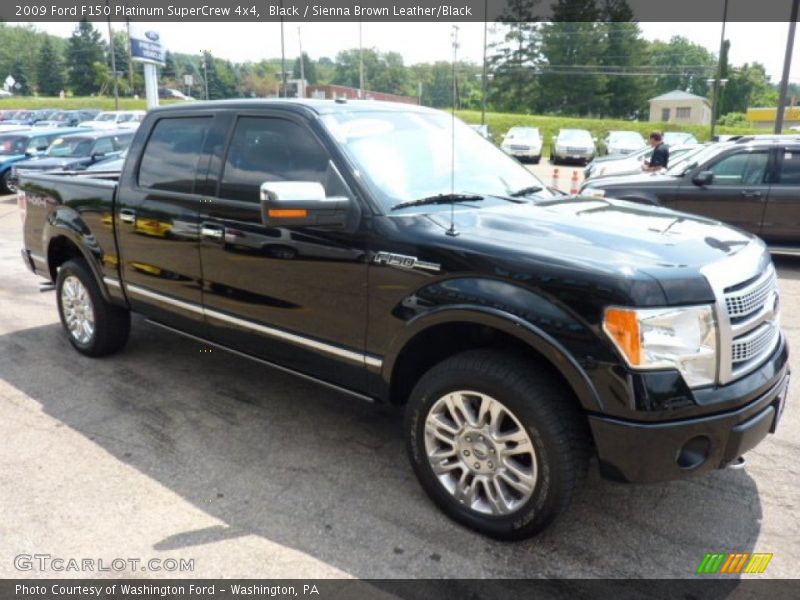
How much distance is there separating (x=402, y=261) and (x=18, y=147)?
18.4 metres

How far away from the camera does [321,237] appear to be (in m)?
3.32

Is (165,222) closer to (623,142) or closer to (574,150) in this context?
(574,150)

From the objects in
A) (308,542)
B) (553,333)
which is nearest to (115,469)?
(308,542)

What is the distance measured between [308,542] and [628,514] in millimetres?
1478

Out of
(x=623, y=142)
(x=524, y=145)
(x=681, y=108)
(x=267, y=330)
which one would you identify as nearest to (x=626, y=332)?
(x=267, y=330)

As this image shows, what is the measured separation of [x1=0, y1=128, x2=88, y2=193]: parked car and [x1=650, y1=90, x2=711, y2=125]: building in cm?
6057

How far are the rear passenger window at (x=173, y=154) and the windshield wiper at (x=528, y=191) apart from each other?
1.90 m

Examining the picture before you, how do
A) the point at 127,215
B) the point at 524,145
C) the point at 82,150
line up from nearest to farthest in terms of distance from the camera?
Answer: the point at 127,215 < the point at 82,150 < the point at 524,145

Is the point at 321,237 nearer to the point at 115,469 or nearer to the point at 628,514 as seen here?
the point at 115,469

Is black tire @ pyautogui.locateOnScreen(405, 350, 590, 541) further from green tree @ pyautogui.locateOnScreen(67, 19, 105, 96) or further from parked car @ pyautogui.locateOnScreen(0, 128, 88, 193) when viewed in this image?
green tree @ pyautogui.locateOnScreen(67, 19, 105, 96)

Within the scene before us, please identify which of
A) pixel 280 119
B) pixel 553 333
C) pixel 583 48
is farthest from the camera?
pixel 583 48

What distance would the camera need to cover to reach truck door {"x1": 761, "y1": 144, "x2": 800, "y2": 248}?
8430mm

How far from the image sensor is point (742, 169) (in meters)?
8.80

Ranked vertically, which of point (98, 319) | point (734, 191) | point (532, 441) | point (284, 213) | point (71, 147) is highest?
point (284, 213)
